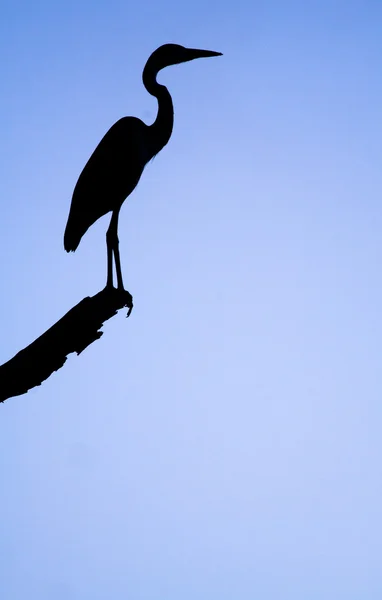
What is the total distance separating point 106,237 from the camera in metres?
6.17

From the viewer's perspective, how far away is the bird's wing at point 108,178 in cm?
638

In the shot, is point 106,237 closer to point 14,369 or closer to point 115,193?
point 115,193

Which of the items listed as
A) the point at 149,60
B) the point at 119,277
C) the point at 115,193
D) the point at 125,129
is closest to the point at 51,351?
the point at 119,277

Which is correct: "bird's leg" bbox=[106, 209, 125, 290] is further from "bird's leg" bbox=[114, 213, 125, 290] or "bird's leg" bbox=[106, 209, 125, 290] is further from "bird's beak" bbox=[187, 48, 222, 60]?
"bird's beak" bbox=[187, 48, 222, 60]

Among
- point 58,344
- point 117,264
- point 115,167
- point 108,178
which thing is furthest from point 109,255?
point 58,344

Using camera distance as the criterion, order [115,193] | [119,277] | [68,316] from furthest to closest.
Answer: [115,193] < [119,277] < [68,316]

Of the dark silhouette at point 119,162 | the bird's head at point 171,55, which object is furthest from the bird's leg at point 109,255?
the bird's head at point 171,55

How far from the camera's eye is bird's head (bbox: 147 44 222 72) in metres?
6.90

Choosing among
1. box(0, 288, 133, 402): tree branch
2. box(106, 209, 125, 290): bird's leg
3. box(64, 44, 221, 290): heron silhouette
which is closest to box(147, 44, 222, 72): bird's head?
box(64, 44, 221, 290): heron silhouette

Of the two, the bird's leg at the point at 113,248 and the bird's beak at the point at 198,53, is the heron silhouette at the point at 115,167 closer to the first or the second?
the bird's leg at the point at 113,248

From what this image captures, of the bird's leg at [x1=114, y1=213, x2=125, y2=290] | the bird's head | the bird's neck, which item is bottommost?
the bird's leg at [x1=114, y1=213, x2=125, y2=290]

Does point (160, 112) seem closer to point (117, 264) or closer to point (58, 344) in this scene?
point (117, 264)

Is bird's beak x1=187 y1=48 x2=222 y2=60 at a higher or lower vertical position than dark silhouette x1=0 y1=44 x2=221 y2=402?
higher

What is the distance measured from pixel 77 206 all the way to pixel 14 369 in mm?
3567
